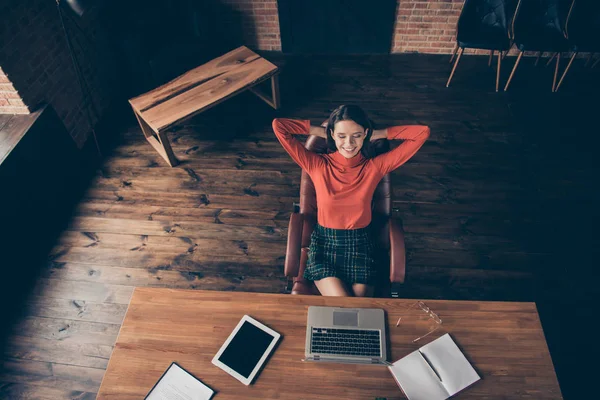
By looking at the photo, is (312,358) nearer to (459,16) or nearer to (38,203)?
(38,203)

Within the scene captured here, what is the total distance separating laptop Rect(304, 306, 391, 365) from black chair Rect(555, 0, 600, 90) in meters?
3.63

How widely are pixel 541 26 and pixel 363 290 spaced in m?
3.64

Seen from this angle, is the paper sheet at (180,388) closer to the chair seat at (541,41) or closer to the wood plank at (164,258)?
the wood plank at (164,258)

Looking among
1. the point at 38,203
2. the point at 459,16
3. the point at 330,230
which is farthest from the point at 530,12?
the point at 38,203

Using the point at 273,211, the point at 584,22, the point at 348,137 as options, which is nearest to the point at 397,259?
the point at 348,137

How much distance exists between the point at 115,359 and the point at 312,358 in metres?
0.85

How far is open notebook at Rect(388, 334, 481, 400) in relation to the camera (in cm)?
154

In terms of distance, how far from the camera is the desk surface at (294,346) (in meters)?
1.57

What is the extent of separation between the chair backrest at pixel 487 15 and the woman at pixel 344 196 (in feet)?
A: 8.40

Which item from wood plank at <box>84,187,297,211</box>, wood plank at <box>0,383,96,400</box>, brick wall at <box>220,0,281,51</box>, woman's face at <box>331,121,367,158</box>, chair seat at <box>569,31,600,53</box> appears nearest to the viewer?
woman's face at <box>331,121,367,158</box>

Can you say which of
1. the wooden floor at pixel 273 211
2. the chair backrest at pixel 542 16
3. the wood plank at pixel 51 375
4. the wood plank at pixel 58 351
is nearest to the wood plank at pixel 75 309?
the wooden floor at pixel 273 211

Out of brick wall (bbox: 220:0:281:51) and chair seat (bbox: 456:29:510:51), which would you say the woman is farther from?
brick wall (bbox: 220:0:281:51)

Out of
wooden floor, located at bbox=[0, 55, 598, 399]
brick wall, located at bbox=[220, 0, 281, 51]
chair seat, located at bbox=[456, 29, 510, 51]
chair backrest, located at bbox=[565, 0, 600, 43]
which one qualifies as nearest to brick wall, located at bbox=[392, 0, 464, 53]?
chair seat, located at bbox=[456, 29, 510, 51]

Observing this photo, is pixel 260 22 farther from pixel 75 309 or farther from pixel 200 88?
pixel 75 309
